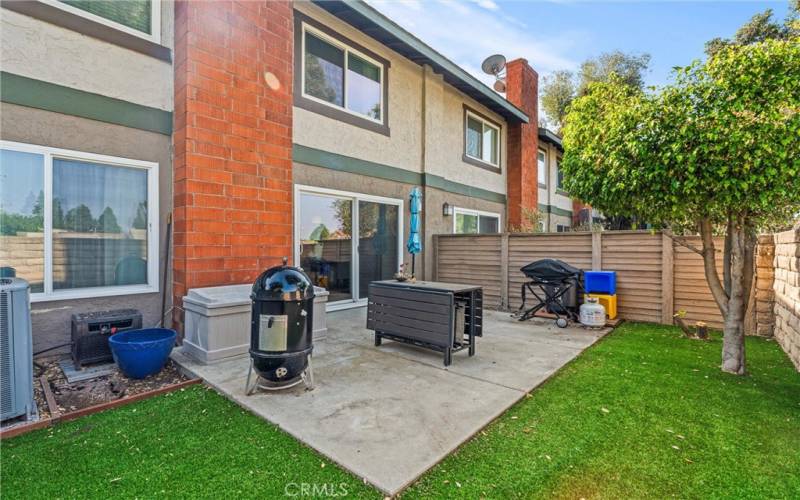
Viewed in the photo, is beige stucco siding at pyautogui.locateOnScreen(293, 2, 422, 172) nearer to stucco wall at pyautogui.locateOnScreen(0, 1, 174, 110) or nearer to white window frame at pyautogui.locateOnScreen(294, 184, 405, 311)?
white window frame at pyautogui.locateOnScreen(294, 184, 405, 311)

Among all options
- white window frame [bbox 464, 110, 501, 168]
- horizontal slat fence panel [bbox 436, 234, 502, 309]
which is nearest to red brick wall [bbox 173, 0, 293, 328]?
horizontal slat fence panel [bbox 436, 234, 502, 309]

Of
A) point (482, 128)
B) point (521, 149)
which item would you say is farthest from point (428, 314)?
point (521, 149)

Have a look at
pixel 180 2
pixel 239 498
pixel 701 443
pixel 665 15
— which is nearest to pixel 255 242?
pixel 180 2

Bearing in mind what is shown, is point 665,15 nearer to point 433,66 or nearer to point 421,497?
point 433,66

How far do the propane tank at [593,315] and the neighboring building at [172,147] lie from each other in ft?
13.7

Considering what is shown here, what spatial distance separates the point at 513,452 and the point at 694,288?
5.47 metres

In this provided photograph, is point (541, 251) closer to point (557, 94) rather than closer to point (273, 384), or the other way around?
point (273, 384)

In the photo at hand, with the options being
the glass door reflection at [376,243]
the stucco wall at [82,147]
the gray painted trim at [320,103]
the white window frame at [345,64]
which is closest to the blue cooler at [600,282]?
the glass door reflection at [376,243]

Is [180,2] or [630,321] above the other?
[180,2]

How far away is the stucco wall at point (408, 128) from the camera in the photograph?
6.66 metres

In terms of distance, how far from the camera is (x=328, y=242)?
269 inches

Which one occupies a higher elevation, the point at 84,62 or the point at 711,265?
the point at 84,62

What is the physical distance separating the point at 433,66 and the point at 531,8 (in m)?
2.34

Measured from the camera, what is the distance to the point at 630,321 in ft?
21.9
